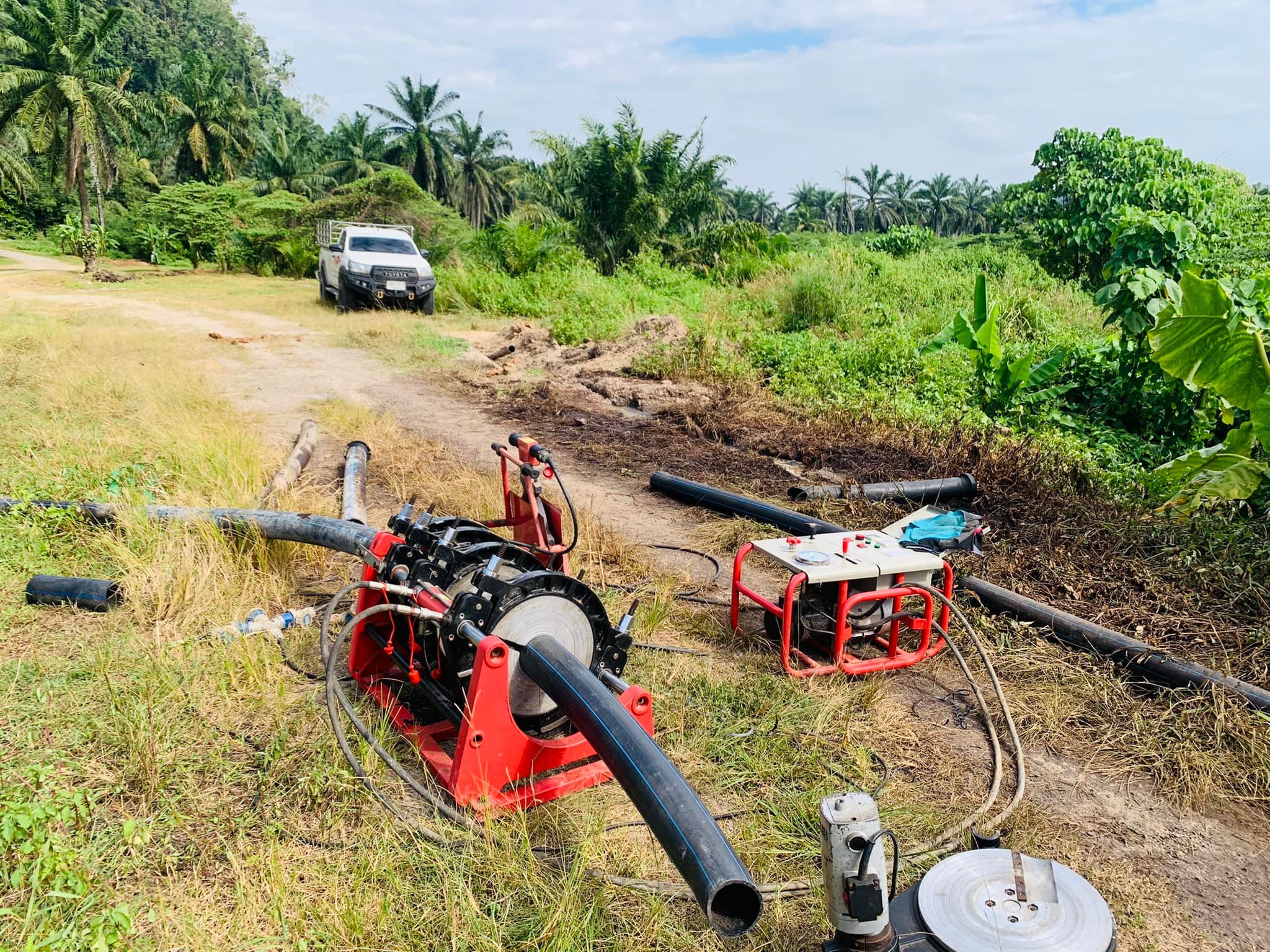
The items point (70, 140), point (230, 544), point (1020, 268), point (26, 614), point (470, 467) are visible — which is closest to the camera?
point (26, 614)

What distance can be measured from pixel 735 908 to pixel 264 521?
3.32 m

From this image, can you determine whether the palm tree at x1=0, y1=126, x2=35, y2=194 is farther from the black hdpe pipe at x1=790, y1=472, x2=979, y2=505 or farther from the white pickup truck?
the black hdpe pipe at x1=790, y1=472, x2=979, y2=505

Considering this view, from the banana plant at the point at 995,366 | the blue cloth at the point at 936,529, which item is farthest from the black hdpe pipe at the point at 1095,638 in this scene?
the banana plant at the point at 995,366

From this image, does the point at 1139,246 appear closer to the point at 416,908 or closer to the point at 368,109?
the point at 416,908

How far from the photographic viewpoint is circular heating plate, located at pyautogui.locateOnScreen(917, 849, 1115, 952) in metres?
2.13

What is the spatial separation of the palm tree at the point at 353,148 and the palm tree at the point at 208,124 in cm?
437

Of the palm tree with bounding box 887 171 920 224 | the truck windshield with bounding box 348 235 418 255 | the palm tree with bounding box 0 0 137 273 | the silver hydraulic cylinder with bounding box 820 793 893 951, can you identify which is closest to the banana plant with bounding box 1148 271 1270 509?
the silver hydraulic cylinder with bounding box 820 793 893 951

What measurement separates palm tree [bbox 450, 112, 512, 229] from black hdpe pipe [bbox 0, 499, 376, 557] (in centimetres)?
4706

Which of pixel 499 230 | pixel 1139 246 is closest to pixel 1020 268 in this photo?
pixel 1139 246

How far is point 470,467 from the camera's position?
7227 mm

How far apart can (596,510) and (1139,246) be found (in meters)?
6.11

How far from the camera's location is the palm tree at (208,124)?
4175cm

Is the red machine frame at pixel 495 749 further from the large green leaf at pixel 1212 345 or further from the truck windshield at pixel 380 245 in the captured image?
the truck windshield at pixel 380 245

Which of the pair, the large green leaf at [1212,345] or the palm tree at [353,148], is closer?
the large green leaf at [1212,345]
